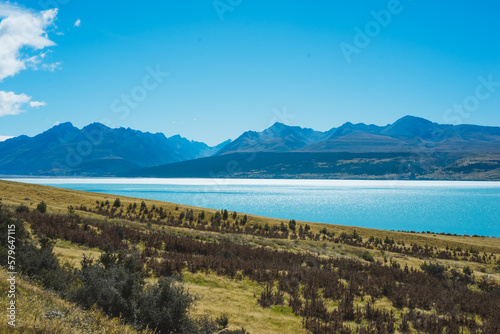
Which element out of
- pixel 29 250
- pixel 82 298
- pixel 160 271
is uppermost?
pixel 29 250

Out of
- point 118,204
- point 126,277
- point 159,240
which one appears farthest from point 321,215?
point 126,277

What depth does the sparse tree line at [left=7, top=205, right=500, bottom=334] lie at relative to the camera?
924 centimetres

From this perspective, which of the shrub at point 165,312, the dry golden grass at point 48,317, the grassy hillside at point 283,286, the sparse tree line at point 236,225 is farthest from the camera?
the sparse tree line at point 236,225

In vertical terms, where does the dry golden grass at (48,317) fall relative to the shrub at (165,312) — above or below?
above

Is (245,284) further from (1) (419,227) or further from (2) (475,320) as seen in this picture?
(1) (419,227)

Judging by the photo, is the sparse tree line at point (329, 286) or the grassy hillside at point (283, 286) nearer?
the grassy hillside at point (283, 286)

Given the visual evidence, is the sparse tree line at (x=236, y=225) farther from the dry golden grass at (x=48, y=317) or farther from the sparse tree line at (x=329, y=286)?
the dry golden grass at (x=48, y=317)

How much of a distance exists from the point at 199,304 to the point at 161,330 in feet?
8.32

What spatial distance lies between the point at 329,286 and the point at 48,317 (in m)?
9.78

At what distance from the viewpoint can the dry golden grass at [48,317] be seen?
15.9 feet

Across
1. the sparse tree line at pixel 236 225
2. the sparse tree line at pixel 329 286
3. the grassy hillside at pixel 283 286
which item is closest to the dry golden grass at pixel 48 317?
the grassy hillside at pixel 283 286

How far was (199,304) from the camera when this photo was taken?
9180 mm

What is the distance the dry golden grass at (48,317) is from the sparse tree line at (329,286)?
2.33 m

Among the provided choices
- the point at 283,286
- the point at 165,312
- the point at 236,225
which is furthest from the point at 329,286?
the point at 236,225
